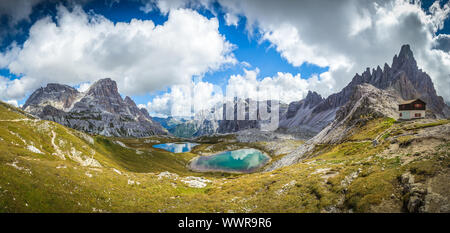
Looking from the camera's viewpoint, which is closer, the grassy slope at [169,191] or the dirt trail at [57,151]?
the grassy slope at [169,191]

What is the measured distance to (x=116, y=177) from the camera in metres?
34.8

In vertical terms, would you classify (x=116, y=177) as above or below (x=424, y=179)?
below

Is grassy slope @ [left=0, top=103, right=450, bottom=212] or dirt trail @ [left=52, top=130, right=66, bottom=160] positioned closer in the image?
grassy slope @ [left=0, top=103, right=450, bottom=212]

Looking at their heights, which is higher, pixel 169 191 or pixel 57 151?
pixel 57 151

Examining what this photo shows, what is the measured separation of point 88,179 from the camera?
2889 cm

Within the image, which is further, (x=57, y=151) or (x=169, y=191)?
(x=57, y=151)
